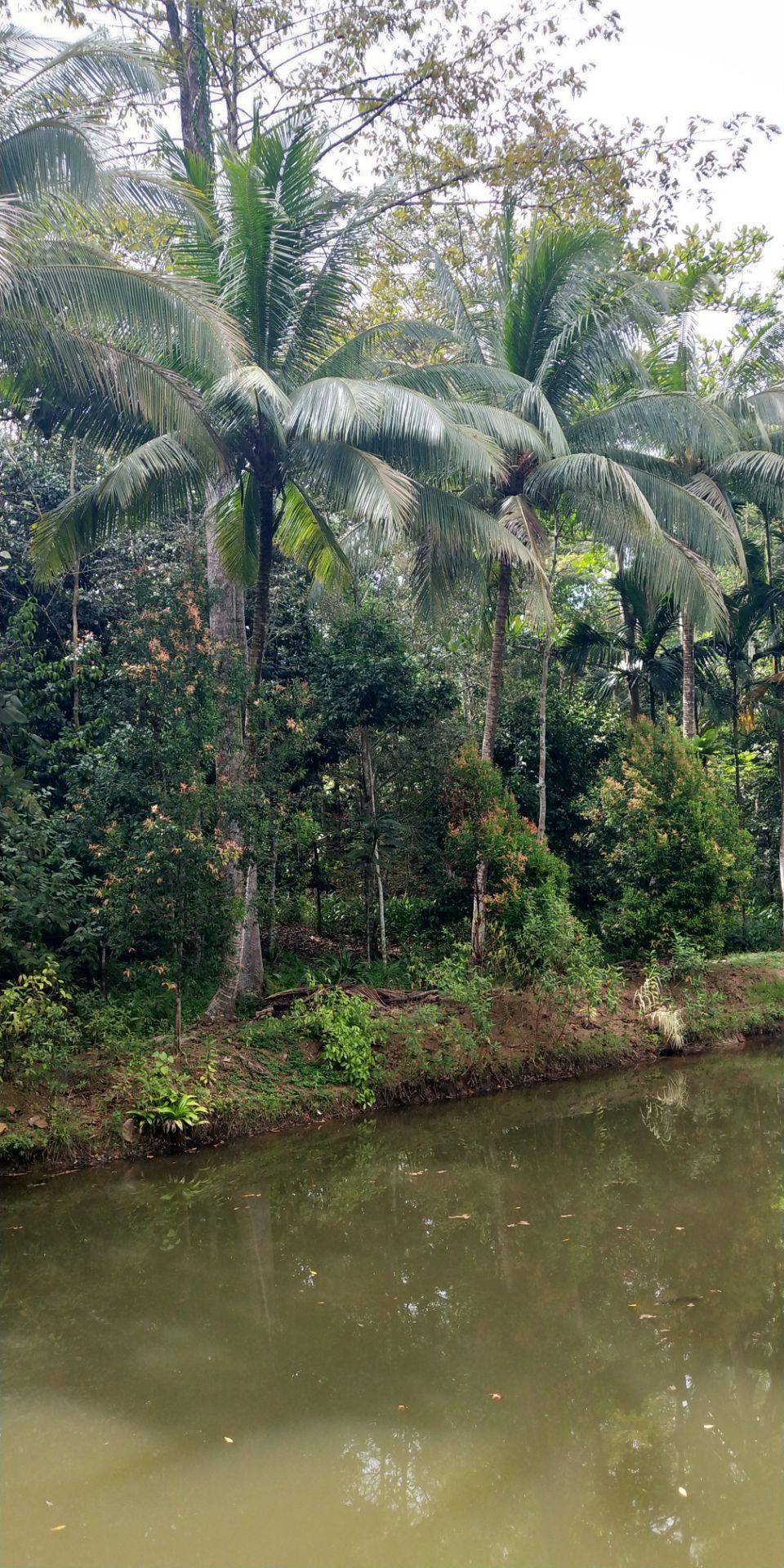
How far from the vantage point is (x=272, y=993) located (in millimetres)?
11391

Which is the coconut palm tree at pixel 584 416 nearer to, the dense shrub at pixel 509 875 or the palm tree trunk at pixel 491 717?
the palm tree trunk at pixel 491 717

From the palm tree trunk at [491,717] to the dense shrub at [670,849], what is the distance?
1909 millimetres

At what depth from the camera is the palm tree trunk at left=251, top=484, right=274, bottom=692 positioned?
1077cm

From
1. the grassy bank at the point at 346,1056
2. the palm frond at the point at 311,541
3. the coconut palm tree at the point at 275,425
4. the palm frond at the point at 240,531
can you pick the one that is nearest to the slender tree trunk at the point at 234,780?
the coconut palm tree at the point at 275,425

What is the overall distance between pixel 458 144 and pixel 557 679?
25.4ft

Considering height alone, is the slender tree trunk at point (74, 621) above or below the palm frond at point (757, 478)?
below

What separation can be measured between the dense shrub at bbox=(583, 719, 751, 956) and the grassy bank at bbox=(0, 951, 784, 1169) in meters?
0.62

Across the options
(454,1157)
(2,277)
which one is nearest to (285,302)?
(2,277)

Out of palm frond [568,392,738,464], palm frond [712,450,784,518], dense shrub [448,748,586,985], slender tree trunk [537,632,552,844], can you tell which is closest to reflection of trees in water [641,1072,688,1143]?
dense shrub [448,748,586,985]

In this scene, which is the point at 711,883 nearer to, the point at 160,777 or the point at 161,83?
the point at 160,777

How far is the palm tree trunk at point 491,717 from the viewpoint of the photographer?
1245 centimetres

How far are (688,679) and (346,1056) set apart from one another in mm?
8482

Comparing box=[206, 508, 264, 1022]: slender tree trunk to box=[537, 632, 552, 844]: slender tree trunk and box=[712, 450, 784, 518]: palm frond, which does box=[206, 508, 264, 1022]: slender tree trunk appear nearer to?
box=[537, 632, 552, 844]: slender tree trunk

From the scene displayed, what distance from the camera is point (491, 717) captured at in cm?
1310
